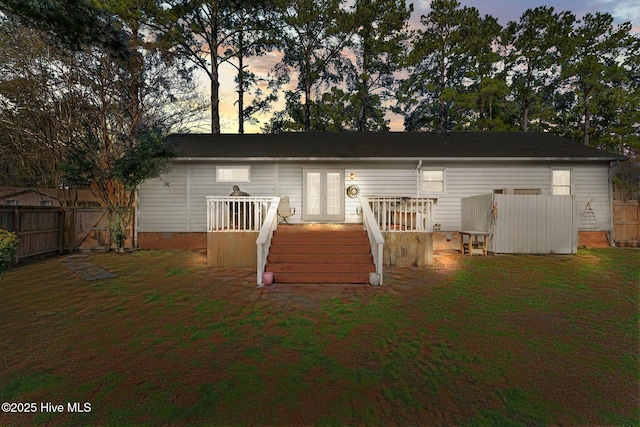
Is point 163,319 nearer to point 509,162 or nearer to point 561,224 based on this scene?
point 561,224

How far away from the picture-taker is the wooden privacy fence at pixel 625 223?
36.2ft

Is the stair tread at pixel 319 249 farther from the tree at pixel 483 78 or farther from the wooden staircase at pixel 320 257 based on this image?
the tree at pixel 483 78

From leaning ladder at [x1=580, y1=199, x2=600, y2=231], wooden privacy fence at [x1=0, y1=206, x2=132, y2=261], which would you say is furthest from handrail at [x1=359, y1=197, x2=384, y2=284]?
leaning ladder at [x1=580, y1=199, x2=600, y2=231]

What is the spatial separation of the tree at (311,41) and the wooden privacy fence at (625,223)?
17.9 metres

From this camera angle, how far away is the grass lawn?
2.34 meters

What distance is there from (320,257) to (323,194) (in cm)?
473

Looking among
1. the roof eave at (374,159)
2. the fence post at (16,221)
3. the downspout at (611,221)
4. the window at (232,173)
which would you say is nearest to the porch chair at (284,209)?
the roof eave at (374,159)

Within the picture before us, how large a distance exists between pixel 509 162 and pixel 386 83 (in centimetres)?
1444

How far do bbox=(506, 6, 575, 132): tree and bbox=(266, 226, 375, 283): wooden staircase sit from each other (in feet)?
70.1

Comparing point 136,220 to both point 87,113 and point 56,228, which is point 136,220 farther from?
point 87,113

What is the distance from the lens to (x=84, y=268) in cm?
766

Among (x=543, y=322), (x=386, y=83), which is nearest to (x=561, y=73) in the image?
(x=386, y=83)

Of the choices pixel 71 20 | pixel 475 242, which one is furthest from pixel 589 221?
pixel 71 20

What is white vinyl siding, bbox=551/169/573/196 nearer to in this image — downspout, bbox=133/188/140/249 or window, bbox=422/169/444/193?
window, bbox=422/169/444/193
